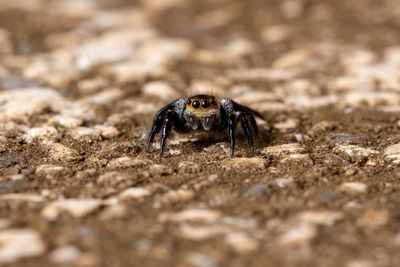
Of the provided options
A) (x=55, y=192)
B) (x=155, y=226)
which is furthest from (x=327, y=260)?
(x=55, y=192)

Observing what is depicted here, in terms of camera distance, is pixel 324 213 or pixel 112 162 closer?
pixel 324 213

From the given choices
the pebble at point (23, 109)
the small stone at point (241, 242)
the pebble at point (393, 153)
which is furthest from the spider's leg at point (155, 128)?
the pebble at point (393, 153)

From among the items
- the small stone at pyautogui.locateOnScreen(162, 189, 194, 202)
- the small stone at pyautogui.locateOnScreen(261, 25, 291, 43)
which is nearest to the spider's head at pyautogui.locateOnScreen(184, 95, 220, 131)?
the small stone at pyautogui.locateOnScreen(162, 189, 194, 202)

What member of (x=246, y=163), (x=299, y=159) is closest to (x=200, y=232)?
(x=246, y=163)

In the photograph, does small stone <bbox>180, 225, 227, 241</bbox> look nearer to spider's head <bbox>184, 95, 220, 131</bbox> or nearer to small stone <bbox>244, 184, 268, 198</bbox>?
small stone <bbox>244, 184, 268, 198</bbox>

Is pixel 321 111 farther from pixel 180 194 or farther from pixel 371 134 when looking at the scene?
pixel 180 194

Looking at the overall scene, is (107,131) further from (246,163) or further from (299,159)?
(299,159)
